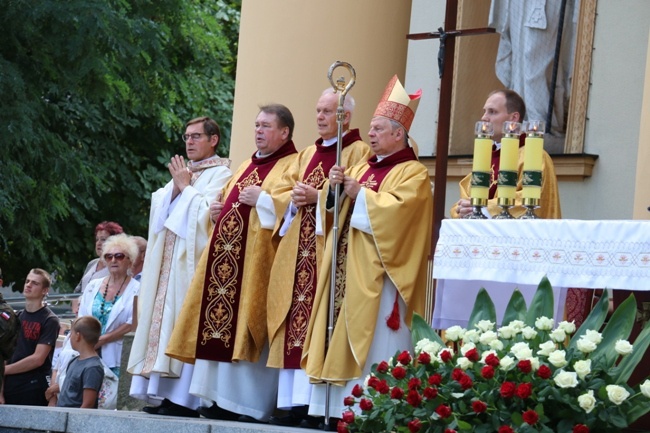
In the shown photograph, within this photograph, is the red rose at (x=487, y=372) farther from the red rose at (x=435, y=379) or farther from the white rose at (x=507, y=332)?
the white rose at (x=507, y=332)

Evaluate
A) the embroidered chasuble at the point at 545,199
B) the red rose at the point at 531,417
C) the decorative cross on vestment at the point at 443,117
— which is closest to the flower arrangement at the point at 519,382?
the red rose at the point at 531,417

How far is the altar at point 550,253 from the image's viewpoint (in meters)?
6.60

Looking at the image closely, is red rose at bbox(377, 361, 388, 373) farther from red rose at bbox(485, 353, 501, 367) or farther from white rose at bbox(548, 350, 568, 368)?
white rose at bbox(548, 350, 568, 368)

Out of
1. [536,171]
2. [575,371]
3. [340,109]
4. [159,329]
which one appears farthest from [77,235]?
[575,371]

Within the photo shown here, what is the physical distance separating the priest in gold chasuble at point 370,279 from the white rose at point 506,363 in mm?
2237

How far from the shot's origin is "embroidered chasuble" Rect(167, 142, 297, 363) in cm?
898

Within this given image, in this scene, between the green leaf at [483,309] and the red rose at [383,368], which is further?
the green leaf at [483,309]

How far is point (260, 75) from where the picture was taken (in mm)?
12461

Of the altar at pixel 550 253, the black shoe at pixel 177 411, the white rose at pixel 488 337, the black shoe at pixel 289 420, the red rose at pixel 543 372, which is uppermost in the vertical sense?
the altar at pixel 550 253

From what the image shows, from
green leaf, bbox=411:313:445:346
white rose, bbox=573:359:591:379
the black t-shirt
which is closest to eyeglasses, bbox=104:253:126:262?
the black t-shirt

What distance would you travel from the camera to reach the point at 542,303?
6352 millimetres

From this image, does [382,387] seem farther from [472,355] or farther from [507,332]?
[507,332]

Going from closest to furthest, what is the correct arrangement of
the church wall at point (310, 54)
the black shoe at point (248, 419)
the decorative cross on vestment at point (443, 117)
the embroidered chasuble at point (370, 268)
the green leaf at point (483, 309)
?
the green leaf at point (483, 309), the decorative cross on vestment at point (443, 117), the embroidered chasuble at point (370, 268), the black shoe at point (248, 419), the church wall at point (310, 54)

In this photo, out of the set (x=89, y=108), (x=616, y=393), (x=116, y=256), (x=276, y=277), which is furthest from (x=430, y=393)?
(x=89, y=108)
